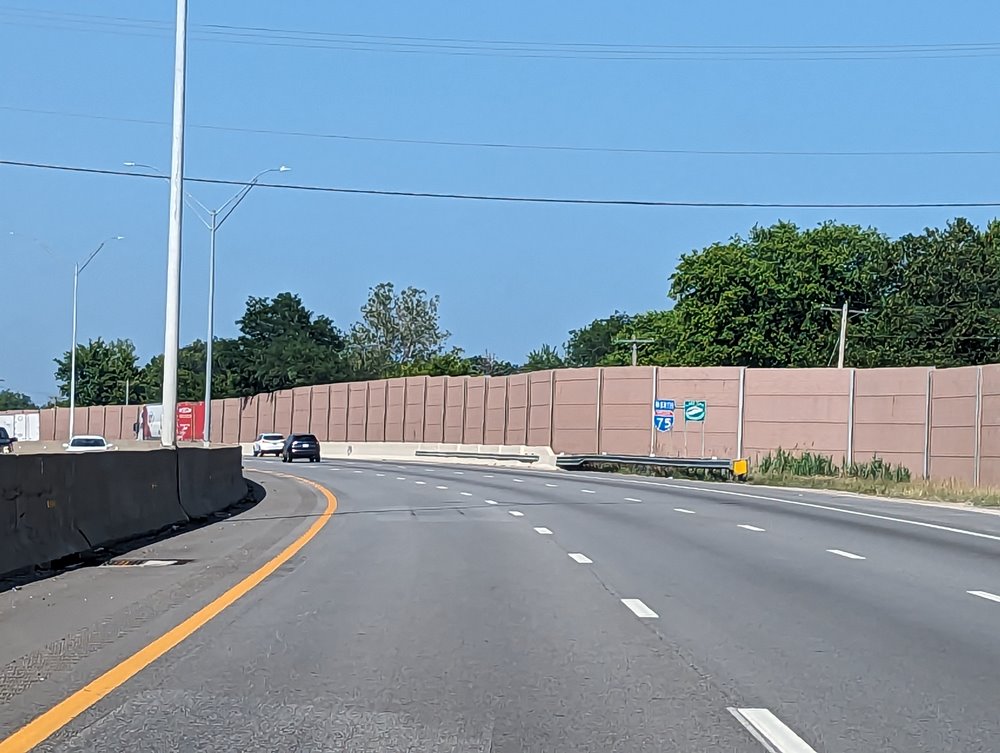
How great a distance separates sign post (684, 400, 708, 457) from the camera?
54.5m

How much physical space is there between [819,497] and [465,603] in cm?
2560

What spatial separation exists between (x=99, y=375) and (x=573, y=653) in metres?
149


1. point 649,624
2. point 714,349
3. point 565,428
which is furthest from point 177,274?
point 714,349

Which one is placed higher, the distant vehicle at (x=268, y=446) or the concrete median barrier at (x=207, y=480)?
the concrete median barrier at (x=207, y=480)

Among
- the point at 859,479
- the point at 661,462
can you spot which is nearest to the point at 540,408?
the point at 661,462

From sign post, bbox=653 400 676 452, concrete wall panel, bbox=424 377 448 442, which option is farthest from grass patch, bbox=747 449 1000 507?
concrete wall panel, bbox=424 377 448 442

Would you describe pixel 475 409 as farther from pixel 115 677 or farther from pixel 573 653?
pixel 115 677

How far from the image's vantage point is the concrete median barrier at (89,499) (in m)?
14.9

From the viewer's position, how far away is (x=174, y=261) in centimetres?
2666

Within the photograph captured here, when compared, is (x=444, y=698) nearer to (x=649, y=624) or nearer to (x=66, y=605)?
(x=649, y=624)

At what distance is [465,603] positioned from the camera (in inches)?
527

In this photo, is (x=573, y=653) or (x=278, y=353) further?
(x=278, y=353)

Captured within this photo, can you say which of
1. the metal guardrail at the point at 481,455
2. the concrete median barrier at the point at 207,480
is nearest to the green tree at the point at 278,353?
the metal guardrail at the point at 481,455

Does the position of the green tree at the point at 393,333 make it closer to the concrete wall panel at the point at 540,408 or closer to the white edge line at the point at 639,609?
the concrete wall panel at the point at 540,408
